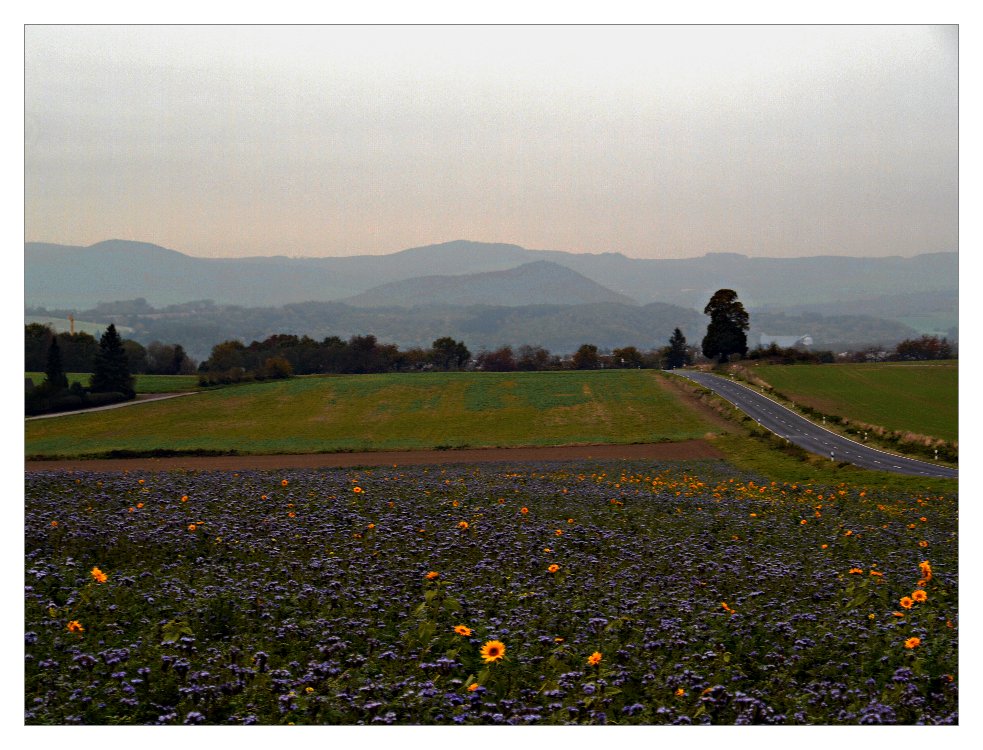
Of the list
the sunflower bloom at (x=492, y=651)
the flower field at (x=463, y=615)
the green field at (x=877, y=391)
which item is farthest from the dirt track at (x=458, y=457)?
the sunflower bloom at (x=492, y=651)

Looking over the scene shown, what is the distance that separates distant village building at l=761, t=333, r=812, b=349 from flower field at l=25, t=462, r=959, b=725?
65.3m

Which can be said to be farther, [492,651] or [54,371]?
[54,371]

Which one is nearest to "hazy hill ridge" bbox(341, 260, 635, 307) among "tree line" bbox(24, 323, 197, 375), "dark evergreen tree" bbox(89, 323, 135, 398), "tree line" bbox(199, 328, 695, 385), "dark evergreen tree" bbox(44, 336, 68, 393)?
"tree line" bbox(199, 328, 695, 385)

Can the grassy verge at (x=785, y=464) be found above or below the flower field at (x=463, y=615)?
below

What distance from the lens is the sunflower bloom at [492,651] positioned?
739cm

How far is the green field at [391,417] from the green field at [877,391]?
9.19 m

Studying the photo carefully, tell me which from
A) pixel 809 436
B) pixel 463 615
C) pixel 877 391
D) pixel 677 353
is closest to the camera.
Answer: pixel 463 615

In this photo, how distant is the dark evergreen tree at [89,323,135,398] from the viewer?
121 feet

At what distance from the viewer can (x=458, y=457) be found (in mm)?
36875

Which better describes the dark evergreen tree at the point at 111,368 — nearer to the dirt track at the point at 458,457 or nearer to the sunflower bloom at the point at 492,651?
the dirt track at the point at 458,457

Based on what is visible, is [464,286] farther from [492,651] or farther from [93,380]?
[492,651]

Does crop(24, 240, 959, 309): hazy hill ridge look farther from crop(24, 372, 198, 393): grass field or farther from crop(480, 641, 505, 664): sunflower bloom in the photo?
crop(480, 641, 505, 664): sunflower bloom

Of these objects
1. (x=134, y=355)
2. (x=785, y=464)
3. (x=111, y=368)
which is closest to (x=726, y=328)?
(x=785, y=464)

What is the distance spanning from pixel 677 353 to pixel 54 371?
3058 inches
